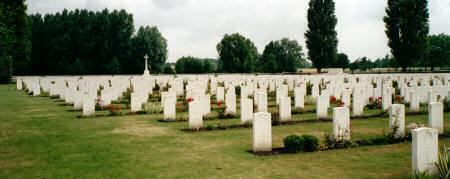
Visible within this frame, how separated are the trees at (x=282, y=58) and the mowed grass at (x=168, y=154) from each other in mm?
54862

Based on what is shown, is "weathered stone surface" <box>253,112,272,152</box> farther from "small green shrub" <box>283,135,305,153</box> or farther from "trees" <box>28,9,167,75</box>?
"trees" <box>28,9,167,75</box>

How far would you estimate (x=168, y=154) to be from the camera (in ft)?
29.7

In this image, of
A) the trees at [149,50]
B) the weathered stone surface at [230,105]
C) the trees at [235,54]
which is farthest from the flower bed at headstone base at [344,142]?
the trees at [235,54]

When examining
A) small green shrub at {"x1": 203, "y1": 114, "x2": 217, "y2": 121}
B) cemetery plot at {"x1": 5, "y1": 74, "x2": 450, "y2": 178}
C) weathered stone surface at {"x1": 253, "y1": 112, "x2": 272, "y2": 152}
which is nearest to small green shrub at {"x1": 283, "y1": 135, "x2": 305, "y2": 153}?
cemetery plot at {"x1": 5, "y1": 74, "x2": 450, "y2": 178}

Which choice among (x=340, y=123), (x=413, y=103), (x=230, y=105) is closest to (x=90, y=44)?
(x=230, y=105)

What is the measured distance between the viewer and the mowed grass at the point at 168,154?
24.7 ft

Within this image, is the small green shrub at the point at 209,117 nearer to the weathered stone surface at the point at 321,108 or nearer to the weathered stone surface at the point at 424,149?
the weathered stone surface at the point at 321,108

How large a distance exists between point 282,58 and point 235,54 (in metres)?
11.7

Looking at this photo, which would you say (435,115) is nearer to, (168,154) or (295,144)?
(295,144)

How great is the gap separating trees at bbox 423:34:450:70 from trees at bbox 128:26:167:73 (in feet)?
148

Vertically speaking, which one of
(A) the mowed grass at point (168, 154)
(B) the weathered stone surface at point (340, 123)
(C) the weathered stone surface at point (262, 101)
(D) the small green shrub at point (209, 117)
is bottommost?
(A) the mowed grass at point (168, 154)

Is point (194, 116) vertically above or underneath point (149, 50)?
underneath

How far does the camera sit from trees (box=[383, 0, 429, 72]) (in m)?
49.4

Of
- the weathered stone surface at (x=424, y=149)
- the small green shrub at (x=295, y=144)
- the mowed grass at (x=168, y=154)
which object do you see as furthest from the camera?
the small green shrub at (x=295, y=144)
